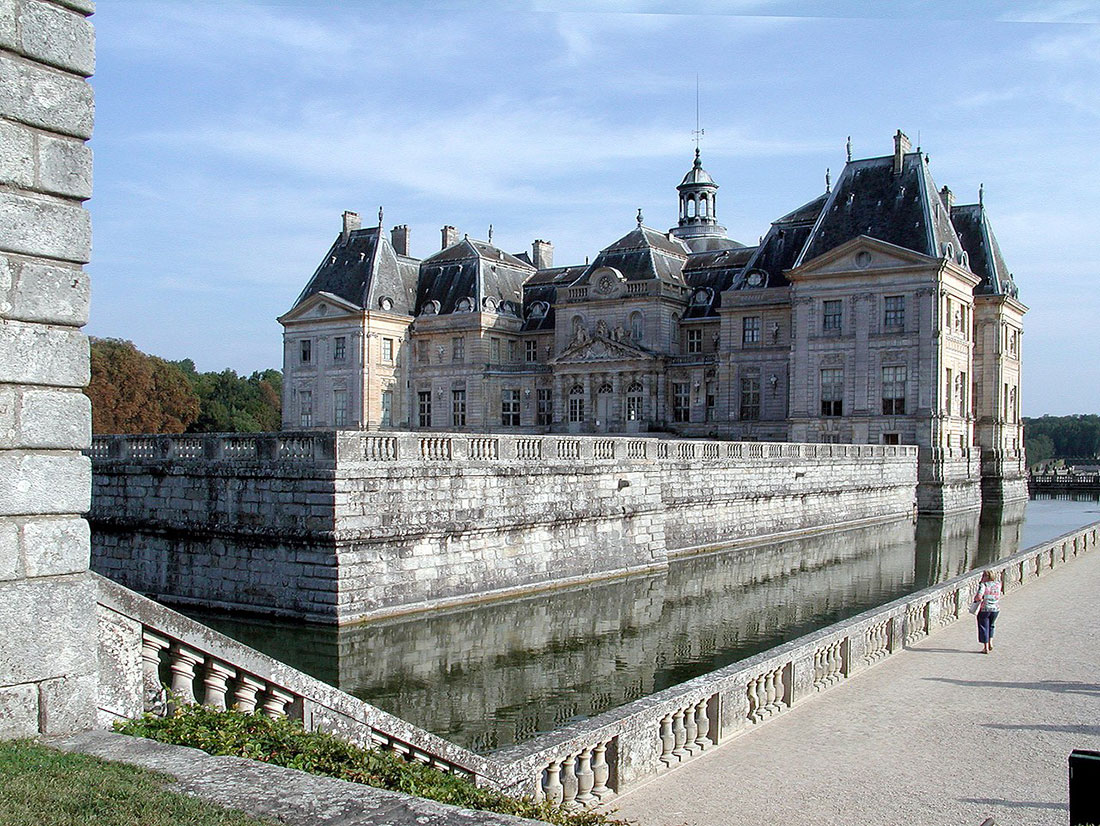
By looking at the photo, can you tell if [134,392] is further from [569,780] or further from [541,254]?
[569,780]

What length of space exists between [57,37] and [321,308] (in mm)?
56242

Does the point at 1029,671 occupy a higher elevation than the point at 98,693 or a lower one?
lower

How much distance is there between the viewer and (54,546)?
642cm

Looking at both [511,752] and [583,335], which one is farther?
[583,335]

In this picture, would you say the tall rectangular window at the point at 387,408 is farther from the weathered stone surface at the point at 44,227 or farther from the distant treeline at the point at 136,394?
the weathered stone surface at the point at 44,227

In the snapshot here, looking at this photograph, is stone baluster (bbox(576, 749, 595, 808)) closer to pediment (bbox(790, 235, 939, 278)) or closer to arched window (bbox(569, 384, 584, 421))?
pediment (bbox(790, 235, 939, 278))

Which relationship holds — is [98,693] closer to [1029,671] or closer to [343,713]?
[343,713]

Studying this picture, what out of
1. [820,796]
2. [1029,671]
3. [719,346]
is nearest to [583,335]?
[719,346]

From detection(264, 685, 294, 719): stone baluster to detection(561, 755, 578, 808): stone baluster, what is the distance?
2160mm

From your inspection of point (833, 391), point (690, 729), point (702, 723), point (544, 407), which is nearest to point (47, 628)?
point (690, 729)

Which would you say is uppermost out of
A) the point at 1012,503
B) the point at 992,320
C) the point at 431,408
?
the point at 992,320

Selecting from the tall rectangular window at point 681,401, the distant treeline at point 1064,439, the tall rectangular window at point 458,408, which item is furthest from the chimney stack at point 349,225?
the distant treeline at point 1064,439

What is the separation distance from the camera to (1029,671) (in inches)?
536

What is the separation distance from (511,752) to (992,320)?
2135 inches
